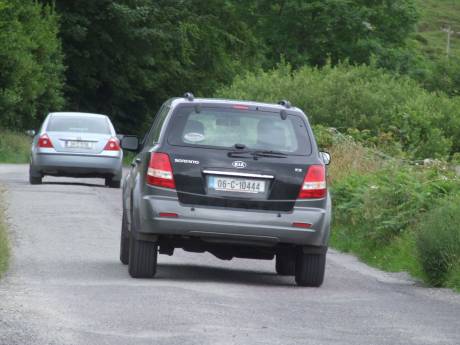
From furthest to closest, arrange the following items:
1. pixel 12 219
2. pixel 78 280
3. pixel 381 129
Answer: pixel 381 129, pixel 12 219, pixel 78 280

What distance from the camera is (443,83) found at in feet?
191

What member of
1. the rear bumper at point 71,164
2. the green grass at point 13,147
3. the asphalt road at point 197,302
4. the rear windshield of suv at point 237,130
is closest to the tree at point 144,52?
the green grass at point 13,147

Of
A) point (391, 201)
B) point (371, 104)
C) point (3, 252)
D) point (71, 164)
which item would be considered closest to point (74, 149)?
point (71, 164)

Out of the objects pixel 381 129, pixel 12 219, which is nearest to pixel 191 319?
pixel 12 219

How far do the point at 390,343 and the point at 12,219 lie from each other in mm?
11325

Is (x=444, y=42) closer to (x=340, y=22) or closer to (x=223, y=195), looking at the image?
(x=340, y=22)

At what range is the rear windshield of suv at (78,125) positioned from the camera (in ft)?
94.7

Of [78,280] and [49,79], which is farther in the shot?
[49,79]

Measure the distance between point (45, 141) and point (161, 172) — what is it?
16.0 meters

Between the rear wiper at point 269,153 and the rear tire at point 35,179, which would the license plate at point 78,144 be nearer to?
the rear tire at point 35,179

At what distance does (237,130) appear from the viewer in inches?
524

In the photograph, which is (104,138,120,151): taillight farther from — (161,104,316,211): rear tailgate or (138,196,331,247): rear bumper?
(138,196,331,247): rear bumper

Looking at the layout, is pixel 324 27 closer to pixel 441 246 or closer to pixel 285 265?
pixel 285 265

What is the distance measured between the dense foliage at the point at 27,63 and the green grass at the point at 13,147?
0.98 meters
